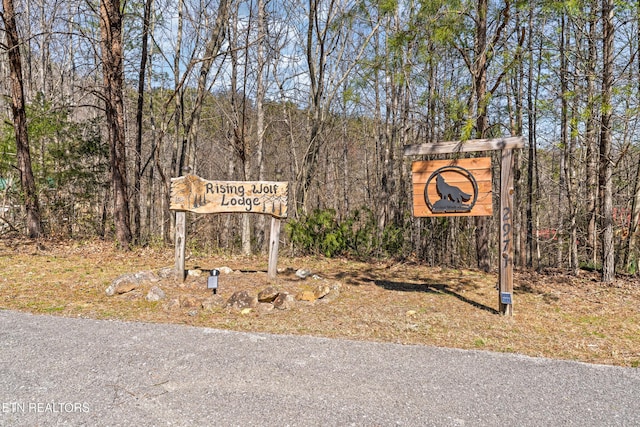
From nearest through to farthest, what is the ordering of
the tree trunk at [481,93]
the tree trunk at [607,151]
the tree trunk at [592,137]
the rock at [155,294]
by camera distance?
the rock at [155,294], the tree trunk at [607,151], the tree trunk at [592,137], the tree trunk at [481,93]

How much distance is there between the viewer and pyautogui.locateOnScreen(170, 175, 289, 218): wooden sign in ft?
20.1

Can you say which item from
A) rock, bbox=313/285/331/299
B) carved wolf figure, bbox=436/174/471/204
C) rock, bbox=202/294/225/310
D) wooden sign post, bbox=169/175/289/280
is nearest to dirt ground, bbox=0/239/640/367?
rock, bbox=202/294/225/310

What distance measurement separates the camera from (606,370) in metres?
3.44

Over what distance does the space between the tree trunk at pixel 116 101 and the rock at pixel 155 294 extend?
4426 mm

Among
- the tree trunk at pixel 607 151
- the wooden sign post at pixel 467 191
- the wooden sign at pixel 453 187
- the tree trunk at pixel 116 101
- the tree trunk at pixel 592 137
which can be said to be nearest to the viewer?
the wooden sign post at pixel 467 191

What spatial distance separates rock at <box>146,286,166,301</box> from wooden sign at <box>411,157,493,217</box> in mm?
3819

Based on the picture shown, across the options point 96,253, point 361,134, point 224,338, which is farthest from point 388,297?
point 361,134

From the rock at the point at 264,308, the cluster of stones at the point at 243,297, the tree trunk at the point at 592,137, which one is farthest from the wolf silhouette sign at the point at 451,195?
the tree trunk at the point at 592,137

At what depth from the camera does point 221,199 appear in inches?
246

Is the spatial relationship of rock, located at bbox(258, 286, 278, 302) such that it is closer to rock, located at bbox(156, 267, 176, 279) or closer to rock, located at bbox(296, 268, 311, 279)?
rock, located at bbox(296, 268, 311, 279)

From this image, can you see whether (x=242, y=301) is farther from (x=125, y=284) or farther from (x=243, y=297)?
(x=125, y=284)

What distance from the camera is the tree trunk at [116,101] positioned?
920 cm

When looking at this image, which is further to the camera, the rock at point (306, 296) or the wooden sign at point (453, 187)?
the rock at point (306, 296)

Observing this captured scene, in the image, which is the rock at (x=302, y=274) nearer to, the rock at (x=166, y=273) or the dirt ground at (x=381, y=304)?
the dirt ground at (x=381, y=304)
